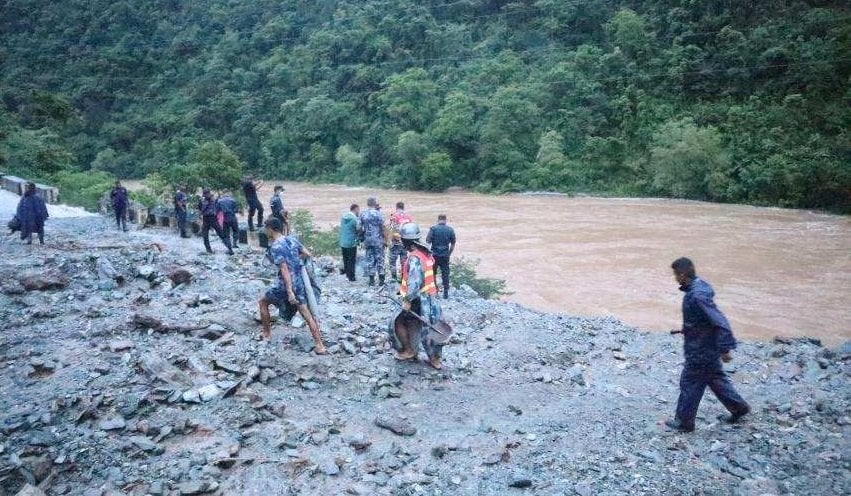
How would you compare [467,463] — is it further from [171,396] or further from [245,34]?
[245,34]

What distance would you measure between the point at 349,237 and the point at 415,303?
4426 mm

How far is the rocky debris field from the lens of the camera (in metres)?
4.38

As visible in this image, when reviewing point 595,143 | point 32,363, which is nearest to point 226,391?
point 32,363

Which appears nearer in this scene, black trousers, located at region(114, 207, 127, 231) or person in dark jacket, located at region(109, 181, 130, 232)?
person in dark jacket, located at region(109, 181, 130, 232)

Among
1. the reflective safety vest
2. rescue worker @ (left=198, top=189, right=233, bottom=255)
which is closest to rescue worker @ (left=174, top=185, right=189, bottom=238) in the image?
rescue worker @ (left=198, top=189, right=233, bottom=255)

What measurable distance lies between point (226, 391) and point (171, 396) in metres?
0.44

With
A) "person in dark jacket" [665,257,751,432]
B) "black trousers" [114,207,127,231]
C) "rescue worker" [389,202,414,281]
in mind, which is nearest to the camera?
"person in dark jacket" [665,257,751,432]

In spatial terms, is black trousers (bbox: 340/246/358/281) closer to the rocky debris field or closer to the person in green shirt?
the person in green shirt

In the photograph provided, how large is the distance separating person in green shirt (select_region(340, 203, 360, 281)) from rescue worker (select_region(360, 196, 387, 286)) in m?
0.14

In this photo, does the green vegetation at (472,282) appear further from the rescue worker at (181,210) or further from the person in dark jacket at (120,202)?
the person in dark jacket at (120,202)

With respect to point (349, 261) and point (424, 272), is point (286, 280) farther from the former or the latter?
point (349, 261)

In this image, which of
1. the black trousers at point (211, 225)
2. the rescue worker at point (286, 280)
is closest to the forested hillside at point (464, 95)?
the black trousers at point (211, 225)

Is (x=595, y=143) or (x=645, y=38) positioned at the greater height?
(x=645, y=38)

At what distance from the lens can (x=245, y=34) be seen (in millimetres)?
63656
